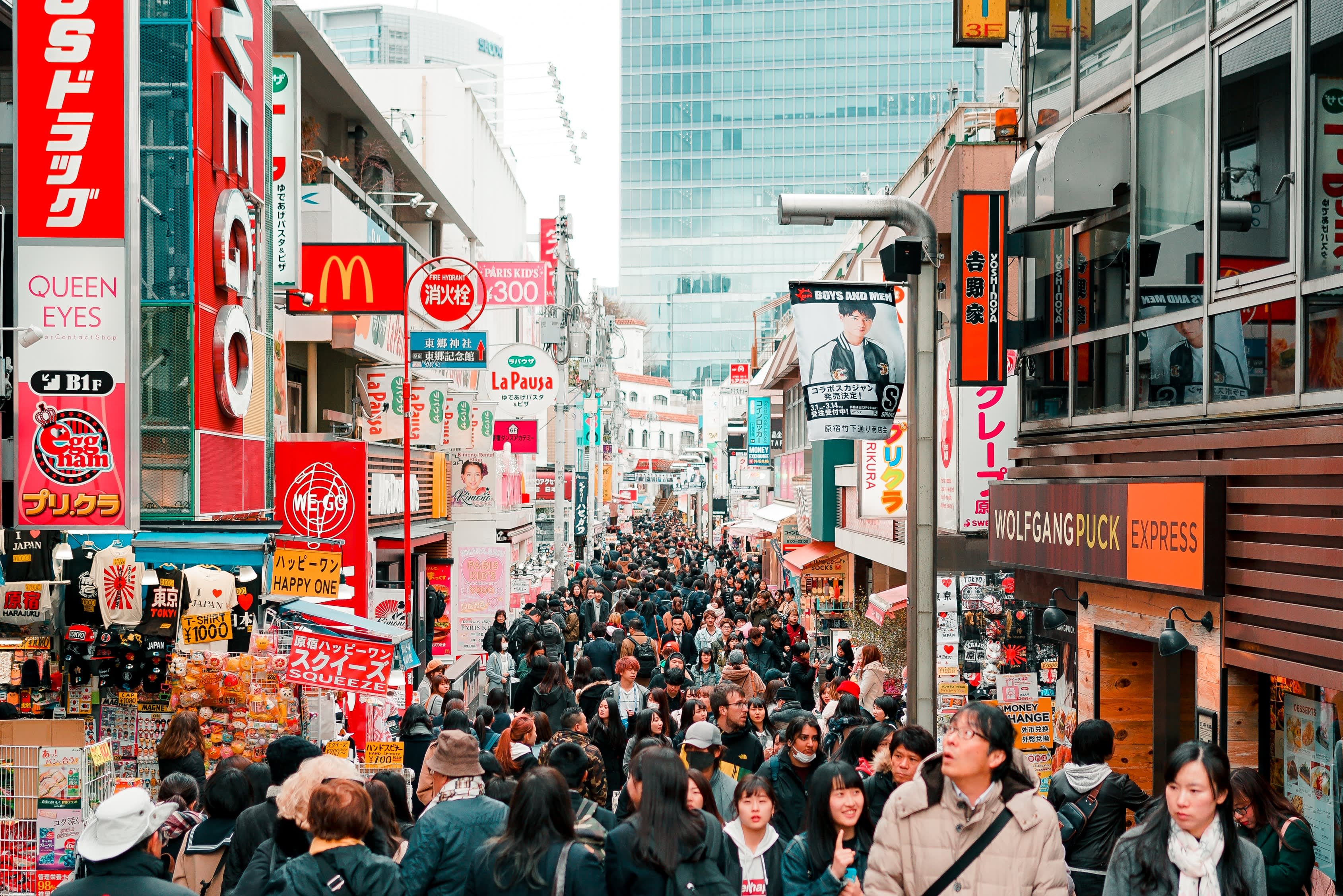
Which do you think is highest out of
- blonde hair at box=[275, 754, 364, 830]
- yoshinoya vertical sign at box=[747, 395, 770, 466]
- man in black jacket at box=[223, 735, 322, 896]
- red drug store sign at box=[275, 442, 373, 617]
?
yoshinoya vertical sign at box=[747, 395, 770, 466]

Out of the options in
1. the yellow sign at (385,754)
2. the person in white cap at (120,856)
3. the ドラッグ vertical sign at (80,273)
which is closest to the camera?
the person in white cap at (120,856)

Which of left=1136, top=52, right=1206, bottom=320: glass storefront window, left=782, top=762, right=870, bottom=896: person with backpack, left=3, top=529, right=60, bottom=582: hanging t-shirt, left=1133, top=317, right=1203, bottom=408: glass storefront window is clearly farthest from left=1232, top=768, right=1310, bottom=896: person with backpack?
left=3, top=529, right=60, bottom=582: hanging t-shirt

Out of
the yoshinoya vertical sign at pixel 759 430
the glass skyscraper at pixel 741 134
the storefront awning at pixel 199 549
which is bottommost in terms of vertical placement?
the storefront awning at pixel 199 549

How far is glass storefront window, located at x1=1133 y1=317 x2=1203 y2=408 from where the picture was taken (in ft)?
30.6

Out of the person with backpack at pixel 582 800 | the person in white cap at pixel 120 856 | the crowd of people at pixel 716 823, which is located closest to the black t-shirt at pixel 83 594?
the crowd of people at pixel 716 823

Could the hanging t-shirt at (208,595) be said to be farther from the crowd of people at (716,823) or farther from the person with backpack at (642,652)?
the person with backpack at (642,652)

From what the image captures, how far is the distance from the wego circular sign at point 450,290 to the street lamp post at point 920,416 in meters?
10.2

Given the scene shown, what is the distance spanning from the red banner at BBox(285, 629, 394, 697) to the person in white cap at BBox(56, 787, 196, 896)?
5.19m

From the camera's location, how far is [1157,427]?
996 cm

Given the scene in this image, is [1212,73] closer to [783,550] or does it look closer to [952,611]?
[952,611]

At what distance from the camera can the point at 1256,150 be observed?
28.5ft

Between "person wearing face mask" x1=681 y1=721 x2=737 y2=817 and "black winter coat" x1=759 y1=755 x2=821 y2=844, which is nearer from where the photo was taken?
"black winter coat" x1=759 y1=755 x2=821 y2=844

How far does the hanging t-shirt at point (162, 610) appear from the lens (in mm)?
11266

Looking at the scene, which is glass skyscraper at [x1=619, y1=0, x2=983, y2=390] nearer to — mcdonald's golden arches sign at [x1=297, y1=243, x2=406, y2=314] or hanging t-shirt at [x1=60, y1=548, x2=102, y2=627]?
mcdonald's golden arches sign at [x1=297, y1=243, x2=406, y2=314]
